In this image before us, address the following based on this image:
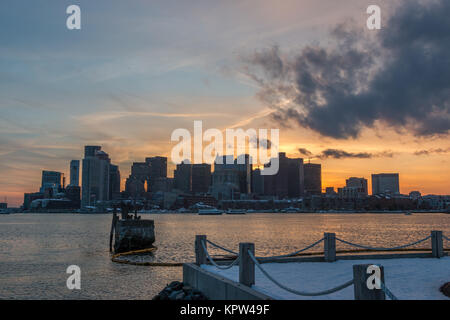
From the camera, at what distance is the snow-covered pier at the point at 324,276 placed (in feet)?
29.2

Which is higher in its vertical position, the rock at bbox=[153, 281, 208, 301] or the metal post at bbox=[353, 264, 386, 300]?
the metal post at bbox=[353, 264, 386, 300]

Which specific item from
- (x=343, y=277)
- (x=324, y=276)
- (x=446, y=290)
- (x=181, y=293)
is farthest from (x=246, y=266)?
(x=446, y=290)

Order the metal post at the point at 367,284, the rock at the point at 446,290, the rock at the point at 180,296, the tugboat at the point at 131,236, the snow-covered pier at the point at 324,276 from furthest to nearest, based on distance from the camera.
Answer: the tugboat at the point at 131,236
the rock at the point at 180,296
the rock at the point at 446,290
the snow-covered pier at the point at 324,276
the metal post at the point at 367,284

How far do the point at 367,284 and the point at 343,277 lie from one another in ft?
25.6

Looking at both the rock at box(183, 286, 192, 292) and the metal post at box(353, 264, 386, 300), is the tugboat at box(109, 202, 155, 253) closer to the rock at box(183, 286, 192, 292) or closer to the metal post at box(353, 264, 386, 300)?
the rock at box(183, 286, 192, 292)

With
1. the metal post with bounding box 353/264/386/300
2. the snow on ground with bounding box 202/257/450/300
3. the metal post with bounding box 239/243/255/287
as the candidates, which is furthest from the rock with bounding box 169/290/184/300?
the metal post with bounding box 353/264/386/300

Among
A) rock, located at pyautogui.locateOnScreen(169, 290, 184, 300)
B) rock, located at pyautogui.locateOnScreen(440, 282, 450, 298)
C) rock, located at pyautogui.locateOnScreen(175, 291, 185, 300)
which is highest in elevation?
rock, located at pyautogui.locateOnScreen(440, 282, 450, 298)

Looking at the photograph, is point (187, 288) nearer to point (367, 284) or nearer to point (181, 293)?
point (181, 293)

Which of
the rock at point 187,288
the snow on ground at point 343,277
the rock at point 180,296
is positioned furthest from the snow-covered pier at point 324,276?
the rock at point 180,296

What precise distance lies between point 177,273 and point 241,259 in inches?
838

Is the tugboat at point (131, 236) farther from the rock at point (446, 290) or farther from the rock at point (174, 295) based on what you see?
the rock at point (446, 290)

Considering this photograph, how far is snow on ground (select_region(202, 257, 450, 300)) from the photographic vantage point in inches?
504
